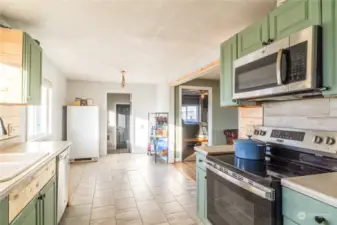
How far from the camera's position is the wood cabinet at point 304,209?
0.96m

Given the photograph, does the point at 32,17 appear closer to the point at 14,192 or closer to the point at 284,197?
the point at 14,192

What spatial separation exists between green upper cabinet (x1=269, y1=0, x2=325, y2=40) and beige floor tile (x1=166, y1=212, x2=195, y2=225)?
217cm

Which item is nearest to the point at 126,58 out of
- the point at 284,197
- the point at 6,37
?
the point at 6,37

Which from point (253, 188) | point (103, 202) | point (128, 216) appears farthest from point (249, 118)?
point (103, 202)

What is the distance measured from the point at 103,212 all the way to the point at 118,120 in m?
6.39

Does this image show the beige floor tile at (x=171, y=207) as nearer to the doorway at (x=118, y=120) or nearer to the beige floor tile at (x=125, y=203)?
the beige floor tile at (x=125, y=203)

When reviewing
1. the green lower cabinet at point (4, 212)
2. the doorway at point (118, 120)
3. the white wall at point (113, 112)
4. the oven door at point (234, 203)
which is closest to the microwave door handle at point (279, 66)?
the oven door at point (234, 203)

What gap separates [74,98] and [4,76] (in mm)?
4386

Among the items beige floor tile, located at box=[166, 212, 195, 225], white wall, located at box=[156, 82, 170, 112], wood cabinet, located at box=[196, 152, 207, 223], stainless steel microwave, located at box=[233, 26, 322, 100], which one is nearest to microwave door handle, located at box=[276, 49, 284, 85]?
stainless steel microwave, located at box=[233, 26, 322, 100]

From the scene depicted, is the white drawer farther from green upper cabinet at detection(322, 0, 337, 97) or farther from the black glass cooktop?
green upper cabinet at detection(322, 0, 337, 97)

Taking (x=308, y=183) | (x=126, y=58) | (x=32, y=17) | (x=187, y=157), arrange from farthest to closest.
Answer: (x=187, y=157)
(x=126, y=58)
(x=32, y=17)
(x=308, y=183)

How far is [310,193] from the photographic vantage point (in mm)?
1039

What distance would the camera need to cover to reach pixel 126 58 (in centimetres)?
387

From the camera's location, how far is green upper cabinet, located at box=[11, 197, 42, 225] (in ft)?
4.22
